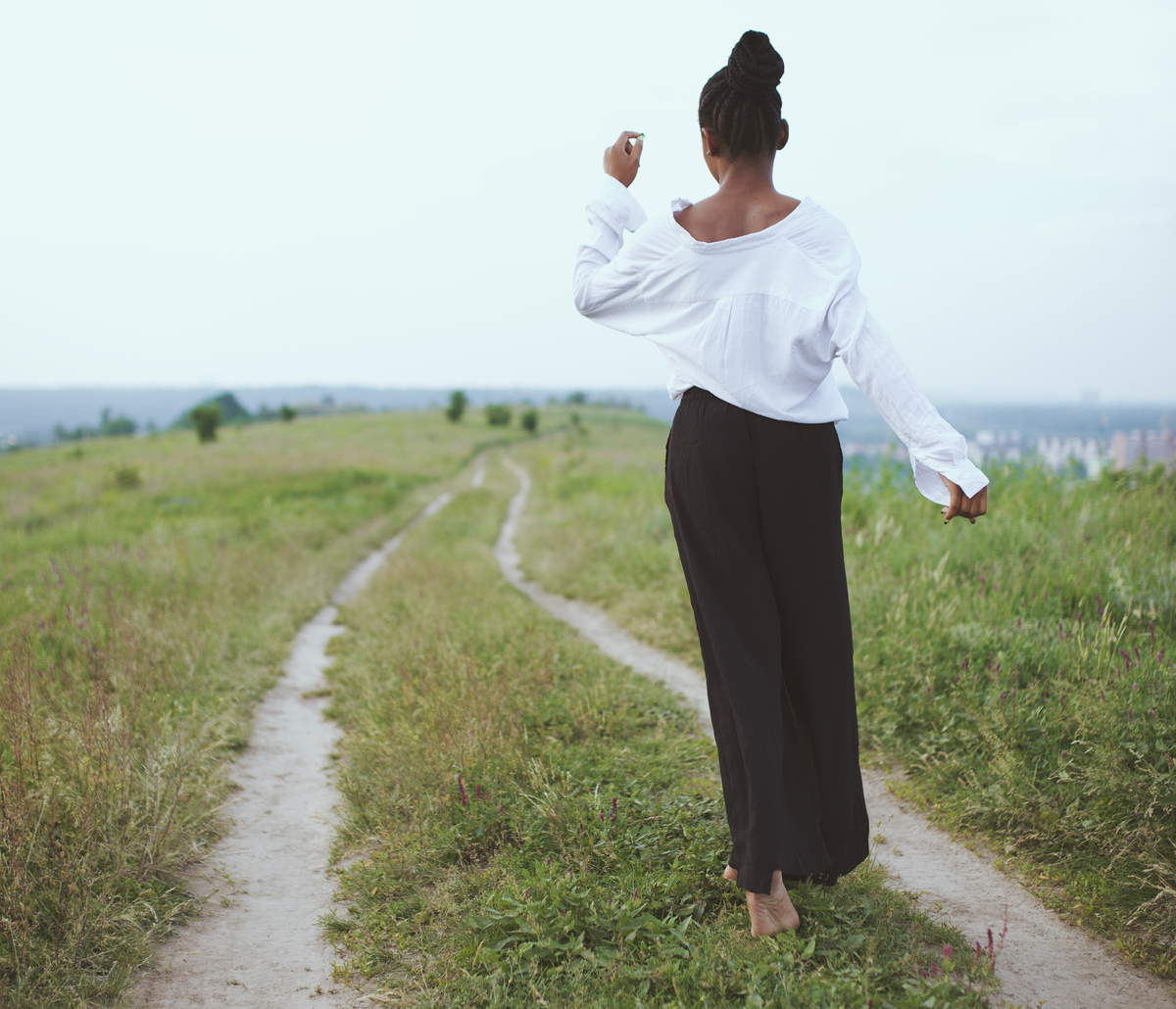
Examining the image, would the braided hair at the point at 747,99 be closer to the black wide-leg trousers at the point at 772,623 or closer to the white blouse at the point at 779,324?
Result: the white blouse at the point at 779,324

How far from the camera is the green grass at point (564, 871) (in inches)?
85.4

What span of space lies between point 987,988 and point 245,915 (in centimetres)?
264

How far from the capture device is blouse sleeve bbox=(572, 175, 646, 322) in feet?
7.77

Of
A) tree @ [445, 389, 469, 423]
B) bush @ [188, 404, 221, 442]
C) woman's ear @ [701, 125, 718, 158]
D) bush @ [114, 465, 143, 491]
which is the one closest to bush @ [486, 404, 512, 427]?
tree @ [445, 389, 469, 423]

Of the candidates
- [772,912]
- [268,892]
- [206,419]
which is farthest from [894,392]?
[206,419]

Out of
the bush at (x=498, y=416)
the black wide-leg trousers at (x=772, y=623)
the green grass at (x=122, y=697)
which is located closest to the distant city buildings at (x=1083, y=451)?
the black wide-leg trousers at (x=772, y=623)

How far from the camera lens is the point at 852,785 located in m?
2.41

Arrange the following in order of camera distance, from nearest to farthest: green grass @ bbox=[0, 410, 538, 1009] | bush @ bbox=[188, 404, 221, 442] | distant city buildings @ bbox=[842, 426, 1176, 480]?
1. green grass @ bbox=[0, 410, 538, 1009]
2. distant city buildings @ bbox=[842, 426, 1176, 480]
3. bush @ bbox=[188, 404, 221, 442]

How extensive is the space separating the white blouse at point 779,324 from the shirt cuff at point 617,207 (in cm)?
18

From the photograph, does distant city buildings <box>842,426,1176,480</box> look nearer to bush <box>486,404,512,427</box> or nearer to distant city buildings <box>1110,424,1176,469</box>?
distant city buildings <box>1110,424,1176,469</box>

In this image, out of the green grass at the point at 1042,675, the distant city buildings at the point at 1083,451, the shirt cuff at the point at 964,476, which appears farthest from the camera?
the distant city buildings at the point at 1083,451

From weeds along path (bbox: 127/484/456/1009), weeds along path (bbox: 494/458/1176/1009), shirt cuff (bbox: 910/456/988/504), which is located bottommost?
weeds along path (bbox: 127/484/456/1009)

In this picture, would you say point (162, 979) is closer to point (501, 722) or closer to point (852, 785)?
point (501, 722)

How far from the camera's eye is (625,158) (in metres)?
2.50
